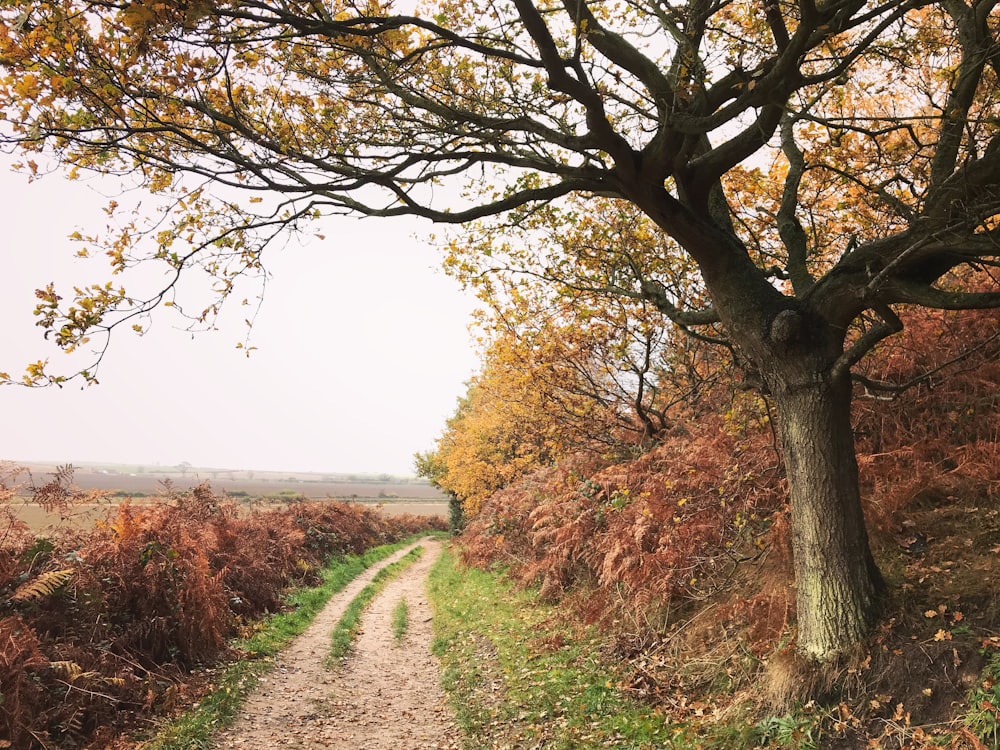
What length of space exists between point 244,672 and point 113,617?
6.78 ft

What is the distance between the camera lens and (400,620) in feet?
44.8

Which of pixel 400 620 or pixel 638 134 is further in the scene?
pixel 400 620

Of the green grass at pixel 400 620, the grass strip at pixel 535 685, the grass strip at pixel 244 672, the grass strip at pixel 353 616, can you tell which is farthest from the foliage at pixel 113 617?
the grass strip at pixel 535 685

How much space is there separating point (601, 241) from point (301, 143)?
4662mm

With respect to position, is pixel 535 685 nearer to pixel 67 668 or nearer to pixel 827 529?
pixel 827 529

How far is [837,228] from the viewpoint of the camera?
31.0ft

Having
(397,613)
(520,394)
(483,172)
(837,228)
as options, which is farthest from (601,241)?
(397,613)

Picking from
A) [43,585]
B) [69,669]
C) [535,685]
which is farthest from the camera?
[535,685]

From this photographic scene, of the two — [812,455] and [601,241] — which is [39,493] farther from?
[812,455]

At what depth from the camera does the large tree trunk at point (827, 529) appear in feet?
16.7

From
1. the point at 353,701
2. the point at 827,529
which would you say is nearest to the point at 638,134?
the point at 827,529

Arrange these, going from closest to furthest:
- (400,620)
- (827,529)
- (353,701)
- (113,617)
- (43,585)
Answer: (827,529)
(43,585)
(113,617)
(353,701)
(400,620)

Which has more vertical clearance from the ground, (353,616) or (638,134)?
(638,134)

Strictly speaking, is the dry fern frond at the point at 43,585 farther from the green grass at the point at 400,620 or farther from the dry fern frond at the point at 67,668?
the green grass at the point at 400,620
